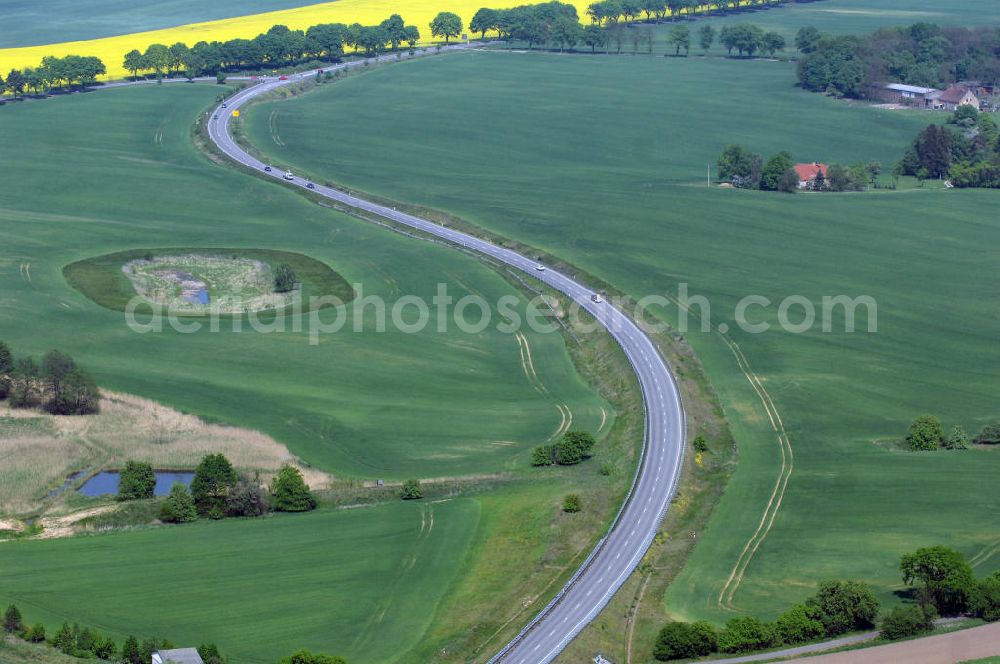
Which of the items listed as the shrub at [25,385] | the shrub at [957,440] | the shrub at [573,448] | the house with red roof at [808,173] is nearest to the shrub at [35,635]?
the shrub at [25,385]

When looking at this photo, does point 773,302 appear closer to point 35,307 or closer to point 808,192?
point 808,192

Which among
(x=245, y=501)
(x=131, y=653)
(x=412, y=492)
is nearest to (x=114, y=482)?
(x=245, y=501)

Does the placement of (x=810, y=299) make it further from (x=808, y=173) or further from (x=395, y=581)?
(x=395, y=581)

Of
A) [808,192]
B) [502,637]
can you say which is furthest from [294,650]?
[808,192]

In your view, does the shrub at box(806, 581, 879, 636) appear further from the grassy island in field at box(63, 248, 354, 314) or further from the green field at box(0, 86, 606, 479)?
the grassy island in field at box(63, 248, 354, 314)

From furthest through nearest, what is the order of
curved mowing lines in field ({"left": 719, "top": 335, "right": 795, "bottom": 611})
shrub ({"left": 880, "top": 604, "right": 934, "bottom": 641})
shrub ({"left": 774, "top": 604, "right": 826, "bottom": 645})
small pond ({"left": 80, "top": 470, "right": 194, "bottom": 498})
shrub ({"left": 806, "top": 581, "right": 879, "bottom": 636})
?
small pond ({"left": 80, "top": 470, "right": 194, "bottom": 498}), curved mowing lines in field ({"left": 719, "top": 335, "right": 795, "bottom": 611}), shrub ({"left": 806, "top": 581, "right": 879, "bottom": 636}), shrub ({"left": 774, "top": 604, "right": 826, "bottom": 645}), shrub ({"left": 880, "top": 604, "right": 934, "bottom": 641})

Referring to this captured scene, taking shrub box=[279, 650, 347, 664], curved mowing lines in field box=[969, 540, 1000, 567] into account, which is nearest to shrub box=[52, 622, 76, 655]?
shrub box=[279, 650, 347, 664]
